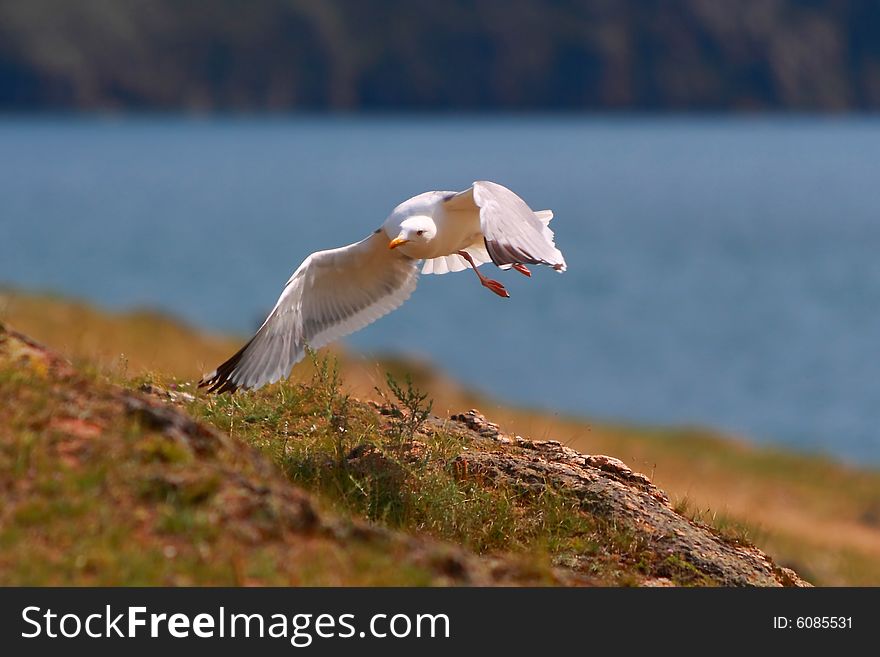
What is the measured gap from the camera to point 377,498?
23.6 feet

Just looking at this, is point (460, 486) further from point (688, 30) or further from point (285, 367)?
point (688, 30)

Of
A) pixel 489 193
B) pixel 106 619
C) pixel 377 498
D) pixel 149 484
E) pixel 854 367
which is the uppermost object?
pixel 854 367

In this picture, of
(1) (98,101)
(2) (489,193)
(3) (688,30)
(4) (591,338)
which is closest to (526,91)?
(3) (688,30)

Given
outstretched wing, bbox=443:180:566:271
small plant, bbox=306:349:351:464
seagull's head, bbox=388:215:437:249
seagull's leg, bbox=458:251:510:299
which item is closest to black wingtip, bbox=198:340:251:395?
small plant, bbox=306:349:351:464

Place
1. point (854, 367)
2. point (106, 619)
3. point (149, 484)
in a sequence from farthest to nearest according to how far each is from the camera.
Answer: point (854, 367) < point (149, 484) < point (106, 619)

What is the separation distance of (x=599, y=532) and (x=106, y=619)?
3.17 metres

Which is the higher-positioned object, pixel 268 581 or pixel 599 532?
pixel 599 532

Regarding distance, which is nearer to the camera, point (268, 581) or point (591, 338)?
point (268, 581)

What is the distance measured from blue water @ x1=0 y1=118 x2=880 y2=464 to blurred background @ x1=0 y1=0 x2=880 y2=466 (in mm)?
243

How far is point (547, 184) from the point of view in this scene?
9894cm

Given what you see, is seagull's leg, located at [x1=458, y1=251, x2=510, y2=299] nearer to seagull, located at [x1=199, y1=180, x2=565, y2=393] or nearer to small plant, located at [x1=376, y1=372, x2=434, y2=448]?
seagull, located at [x1=199, y1=180, x2=565, y2=393]

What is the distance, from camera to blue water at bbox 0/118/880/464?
3900 cm

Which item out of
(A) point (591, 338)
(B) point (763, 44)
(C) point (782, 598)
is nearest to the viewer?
(C) point (782, 598)

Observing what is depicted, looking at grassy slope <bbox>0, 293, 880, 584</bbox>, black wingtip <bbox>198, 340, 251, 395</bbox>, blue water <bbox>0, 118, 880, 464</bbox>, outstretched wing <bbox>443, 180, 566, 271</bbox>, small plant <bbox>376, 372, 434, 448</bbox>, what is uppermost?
blue water <bbox>0, 118, 880, 464</bbox>
